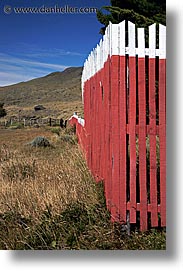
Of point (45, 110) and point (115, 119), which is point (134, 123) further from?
point (45, 110)

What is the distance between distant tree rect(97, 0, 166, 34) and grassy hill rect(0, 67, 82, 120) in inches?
17.3

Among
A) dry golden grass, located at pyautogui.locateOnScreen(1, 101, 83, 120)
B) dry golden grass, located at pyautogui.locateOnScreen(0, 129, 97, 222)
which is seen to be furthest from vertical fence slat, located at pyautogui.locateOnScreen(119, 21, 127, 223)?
dry golden grass, located at pyautogui.locateOnScreen(1, 101, 83, 120)

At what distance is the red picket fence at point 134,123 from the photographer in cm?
310

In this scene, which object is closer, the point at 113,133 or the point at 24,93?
the point at 113,133

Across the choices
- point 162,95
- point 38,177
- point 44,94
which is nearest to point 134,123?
point 162,95

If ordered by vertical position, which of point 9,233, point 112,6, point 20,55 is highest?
point 112,6

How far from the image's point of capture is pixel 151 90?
3119 millimetres

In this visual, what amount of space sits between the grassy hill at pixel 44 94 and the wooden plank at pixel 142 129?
0.63 metres

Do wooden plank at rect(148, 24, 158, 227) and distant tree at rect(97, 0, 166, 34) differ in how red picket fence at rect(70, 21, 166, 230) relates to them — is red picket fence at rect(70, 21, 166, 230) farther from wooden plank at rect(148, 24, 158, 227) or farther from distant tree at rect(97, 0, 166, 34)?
distant tree at rect(97, 0, 166, 34)

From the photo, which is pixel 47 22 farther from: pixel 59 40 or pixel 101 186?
pixel 101 186

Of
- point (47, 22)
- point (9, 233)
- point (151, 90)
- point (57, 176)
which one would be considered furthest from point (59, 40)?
point (9, 233)

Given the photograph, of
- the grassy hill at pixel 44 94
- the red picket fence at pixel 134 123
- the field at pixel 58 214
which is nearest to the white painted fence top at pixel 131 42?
the red picket fence at pixel 134 123

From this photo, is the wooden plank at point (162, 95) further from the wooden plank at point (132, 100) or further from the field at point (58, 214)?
the field at point (58, 214)
